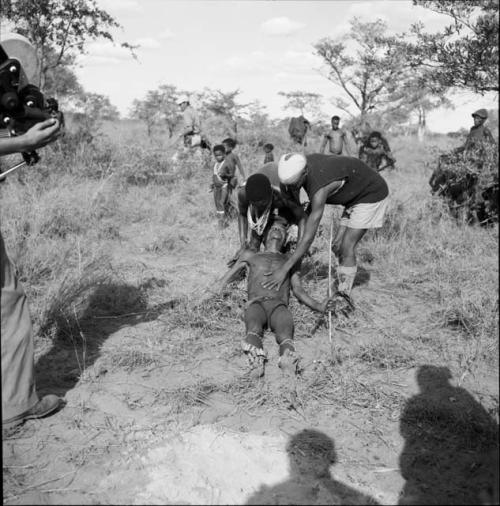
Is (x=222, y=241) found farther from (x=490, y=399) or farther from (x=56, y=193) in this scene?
(x=490, y=399)

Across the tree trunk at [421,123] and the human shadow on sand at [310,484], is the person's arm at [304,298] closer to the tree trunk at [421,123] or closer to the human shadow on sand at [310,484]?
the human shadow on sand at [310,484]

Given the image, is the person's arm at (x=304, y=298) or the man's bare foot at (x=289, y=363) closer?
the man's bare foot at (x=289, y=363)

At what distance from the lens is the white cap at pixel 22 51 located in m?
2.90

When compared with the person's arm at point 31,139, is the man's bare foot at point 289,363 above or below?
below

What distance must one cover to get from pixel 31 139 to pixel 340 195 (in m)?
2.73

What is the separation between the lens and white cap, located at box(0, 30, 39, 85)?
290 centimetres

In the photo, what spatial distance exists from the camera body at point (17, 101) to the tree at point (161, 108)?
800 inches

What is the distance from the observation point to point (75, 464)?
8.92 ft

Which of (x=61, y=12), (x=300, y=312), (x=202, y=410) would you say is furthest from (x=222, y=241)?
(x=61, y=12)

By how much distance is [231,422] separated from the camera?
3146 millimetres

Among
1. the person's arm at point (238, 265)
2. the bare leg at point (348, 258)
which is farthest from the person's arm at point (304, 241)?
the bare leg at point (348, 258)

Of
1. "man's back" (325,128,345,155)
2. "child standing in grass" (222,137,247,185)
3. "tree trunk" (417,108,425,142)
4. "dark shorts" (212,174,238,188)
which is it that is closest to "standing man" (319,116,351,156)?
"man's back" (325,128,345,155)

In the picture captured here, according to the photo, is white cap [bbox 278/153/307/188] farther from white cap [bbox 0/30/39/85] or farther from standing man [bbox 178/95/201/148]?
standing man [bbox 178/95/201/148]

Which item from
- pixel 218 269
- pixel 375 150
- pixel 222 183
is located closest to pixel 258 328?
pixel 218 269
